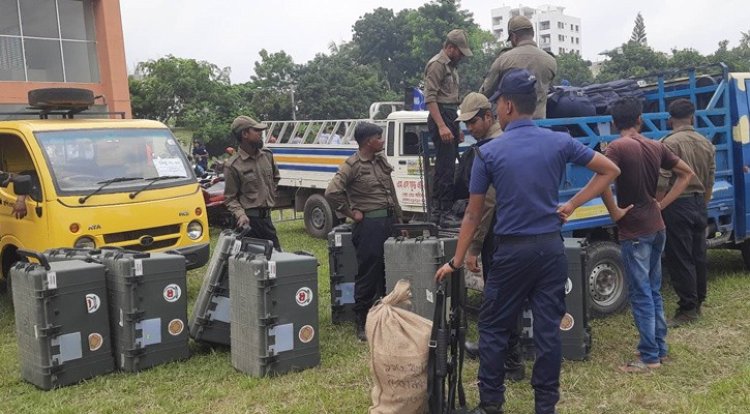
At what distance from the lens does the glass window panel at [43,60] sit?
56.3ft

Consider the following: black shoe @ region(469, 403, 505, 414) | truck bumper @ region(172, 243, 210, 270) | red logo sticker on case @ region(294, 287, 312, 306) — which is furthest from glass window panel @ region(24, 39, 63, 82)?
black shoe @ region(469, 403, 505, 414)

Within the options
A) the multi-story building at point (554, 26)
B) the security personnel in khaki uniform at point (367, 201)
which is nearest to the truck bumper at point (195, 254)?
the security personnel in khaki uniform at point (367, 201)

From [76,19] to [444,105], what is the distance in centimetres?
1506

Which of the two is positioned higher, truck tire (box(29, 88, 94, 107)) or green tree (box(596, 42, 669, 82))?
green tree (box(596, 42, 669, 82))

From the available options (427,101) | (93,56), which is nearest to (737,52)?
(93,56)

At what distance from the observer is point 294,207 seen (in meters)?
12.3

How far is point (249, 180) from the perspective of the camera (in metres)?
6.02

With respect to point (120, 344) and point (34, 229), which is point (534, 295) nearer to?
point (120, 344)

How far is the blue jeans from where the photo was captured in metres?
4.53

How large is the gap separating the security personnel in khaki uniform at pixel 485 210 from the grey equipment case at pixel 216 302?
185 centimetres

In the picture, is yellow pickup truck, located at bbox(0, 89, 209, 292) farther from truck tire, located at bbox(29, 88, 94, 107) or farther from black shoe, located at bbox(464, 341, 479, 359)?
black shoe, located at bbox(464, 341, 479, 359)

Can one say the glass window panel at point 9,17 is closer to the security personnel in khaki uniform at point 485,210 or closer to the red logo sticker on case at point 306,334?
the red logo sticker on case at point 306,334

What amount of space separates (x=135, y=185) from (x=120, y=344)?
1994 millimetres

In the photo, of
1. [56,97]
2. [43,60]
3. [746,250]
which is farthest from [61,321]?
[43,60]
